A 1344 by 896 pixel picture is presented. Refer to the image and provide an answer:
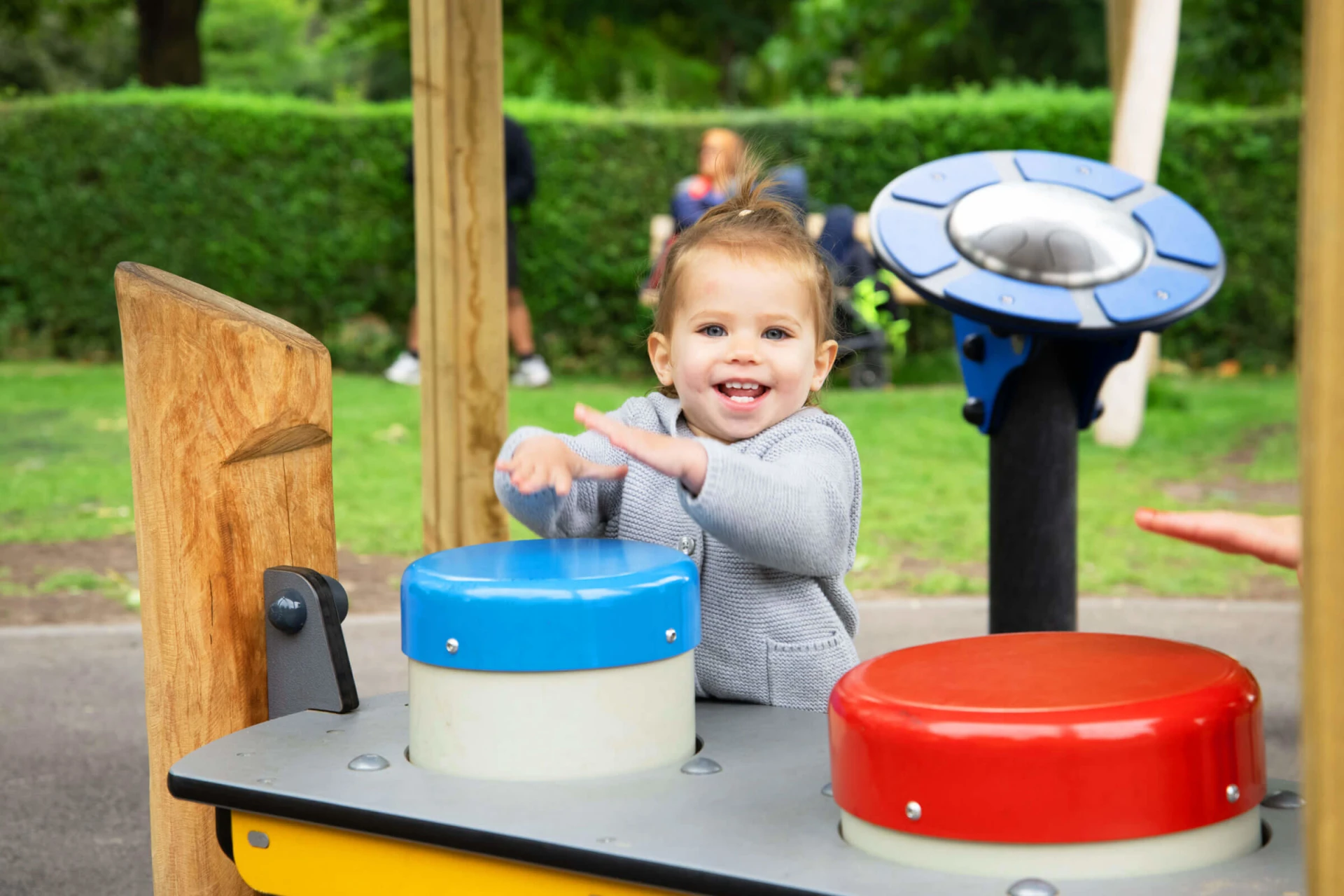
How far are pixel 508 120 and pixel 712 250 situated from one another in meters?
6.39

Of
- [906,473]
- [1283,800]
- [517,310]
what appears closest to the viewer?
[1283,800]

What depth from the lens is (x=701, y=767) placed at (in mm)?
1651

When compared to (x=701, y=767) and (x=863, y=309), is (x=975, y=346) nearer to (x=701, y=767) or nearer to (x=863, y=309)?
(x=701, y=767)

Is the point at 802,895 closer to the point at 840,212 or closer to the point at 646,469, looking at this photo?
the point at 646,469

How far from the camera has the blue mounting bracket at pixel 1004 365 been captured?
8.16ft

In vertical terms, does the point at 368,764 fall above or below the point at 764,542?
below

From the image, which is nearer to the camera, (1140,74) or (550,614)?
(550,614)

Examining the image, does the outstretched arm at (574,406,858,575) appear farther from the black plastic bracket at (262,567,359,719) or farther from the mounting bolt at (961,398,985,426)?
the mounting bolt at (961,398,985,426)

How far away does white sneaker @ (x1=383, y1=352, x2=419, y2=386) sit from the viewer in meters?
9.08

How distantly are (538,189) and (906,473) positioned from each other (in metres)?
4.26

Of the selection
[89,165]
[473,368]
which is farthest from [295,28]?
[473,368]

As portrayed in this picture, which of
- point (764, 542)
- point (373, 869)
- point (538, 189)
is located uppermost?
point (538, 189)

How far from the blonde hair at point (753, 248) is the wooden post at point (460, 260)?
745 millimetres

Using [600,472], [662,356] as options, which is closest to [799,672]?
[600,472]
